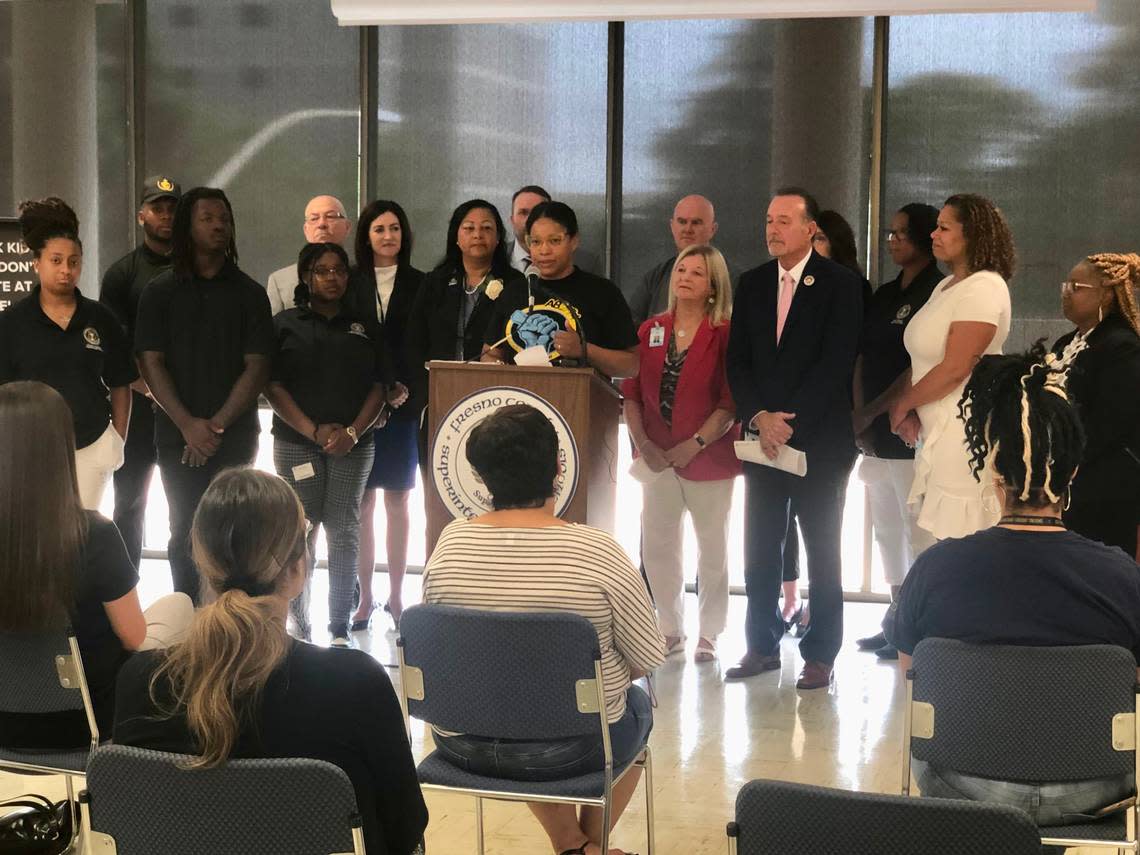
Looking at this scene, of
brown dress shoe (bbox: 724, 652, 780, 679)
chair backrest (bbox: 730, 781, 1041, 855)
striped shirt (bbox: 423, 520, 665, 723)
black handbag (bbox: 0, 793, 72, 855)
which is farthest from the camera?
brown dress shoe (bbox: 724, 652, 780, 679)

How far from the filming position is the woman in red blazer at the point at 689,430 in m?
5.07

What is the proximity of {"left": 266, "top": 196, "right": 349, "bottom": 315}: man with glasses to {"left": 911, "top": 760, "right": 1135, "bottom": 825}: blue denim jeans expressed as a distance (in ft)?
12.5

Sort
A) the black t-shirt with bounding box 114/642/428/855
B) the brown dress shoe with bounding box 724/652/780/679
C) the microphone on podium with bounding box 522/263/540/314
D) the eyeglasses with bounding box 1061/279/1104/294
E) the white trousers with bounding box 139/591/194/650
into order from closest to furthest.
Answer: the black t-shirt with bounding box 114/642/428/855 → the white trousers with bounding box 139/591/194/650 → the microphone on podium with bounding box 522/263/540/314 → the eyeglasses with bounding box 1061/279/1104/294 → the brown dress shoe with bounding box 724/652/780/679

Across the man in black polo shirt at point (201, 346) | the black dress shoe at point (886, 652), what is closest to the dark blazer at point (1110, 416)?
the black dress shoe at point (886, 652)

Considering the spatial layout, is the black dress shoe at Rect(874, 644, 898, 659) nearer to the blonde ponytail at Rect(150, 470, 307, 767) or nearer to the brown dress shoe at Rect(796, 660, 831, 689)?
the brown dress shoe at Rect(796, 660, 831, 689)

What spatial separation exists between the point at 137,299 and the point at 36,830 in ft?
8.98

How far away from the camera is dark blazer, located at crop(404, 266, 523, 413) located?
500cm

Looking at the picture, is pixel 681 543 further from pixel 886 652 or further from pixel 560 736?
pixel 560 736

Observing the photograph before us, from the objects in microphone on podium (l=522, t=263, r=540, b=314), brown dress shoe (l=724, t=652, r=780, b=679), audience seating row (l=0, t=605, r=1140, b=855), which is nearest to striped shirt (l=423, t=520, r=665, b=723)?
audience seating row (l=0, t=605, r=1140, b=855)

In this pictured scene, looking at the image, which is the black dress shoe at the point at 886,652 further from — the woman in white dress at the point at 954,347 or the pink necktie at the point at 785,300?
the pink necktie at the point at 785,300

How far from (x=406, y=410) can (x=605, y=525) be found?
4.11 feet

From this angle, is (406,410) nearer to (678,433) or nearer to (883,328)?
(678,433)

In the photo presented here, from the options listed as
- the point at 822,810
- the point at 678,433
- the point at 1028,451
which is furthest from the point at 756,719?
the point at 822,810

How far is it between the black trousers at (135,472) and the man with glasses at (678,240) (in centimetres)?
204
